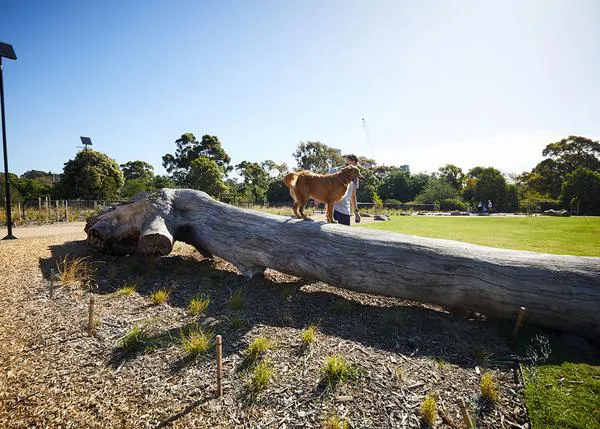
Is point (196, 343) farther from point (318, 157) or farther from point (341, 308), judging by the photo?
point (318, 157)

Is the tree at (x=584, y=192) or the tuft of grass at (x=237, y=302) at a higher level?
the tree at (x=584, y=192)

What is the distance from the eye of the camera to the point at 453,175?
5275 centimetres

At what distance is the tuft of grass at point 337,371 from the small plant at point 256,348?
0.68 m

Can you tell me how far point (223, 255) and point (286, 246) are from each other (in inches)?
55.6

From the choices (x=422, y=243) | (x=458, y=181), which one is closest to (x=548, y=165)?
(x=458, y=181)

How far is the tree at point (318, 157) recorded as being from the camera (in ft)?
170

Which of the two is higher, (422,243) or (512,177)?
(512,177)

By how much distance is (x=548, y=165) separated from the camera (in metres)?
48.8

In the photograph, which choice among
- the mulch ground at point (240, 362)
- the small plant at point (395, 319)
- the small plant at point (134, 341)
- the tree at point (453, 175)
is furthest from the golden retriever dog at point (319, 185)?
the tree at point (453, 175)

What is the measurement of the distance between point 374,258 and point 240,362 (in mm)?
2535

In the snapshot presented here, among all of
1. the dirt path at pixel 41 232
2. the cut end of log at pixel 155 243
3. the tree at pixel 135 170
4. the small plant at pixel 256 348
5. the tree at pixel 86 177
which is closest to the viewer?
the small plant at pixel 256 348

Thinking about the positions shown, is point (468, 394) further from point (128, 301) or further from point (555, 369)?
point (128, 301)

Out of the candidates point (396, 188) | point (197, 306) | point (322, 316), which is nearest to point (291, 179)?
point (322, 316)

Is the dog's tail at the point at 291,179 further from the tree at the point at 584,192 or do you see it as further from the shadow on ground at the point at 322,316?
the tree at the point at 584,192
